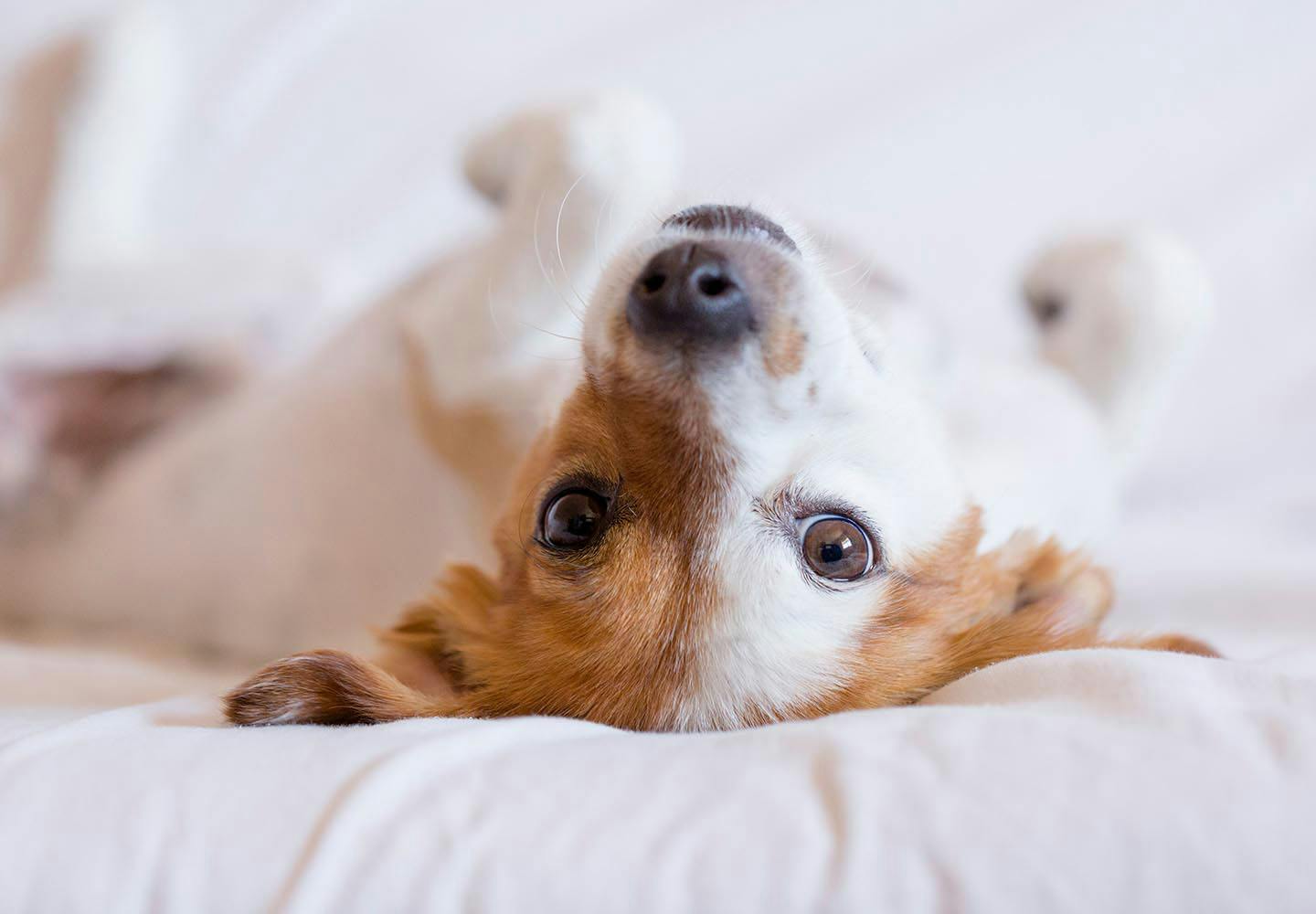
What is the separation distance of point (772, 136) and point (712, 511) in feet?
6.76

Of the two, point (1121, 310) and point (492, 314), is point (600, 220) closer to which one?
point (492, 314)

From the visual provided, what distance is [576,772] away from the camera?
110cm

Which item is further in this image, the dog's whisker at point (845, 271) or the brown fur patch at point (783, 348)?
the dog's whisker at point (845, 271)

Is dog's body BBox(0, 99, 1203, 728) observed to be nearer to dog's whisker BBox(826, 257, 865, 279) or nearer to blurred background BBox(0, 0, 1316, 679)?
dog's whisker BBox(826, 257, 865, 279)

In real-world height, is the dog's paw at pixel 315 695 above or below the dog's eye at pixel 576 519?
below

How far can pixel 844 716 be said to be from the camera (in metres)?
1.23

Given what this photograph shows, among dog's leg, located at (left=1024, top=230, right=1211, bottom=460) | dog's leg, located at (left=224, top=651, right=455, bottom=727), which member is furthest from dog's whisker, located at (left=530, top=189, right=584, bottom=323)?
dog's leg, located at (left=1024, top=230, right=1211, bottom=460)

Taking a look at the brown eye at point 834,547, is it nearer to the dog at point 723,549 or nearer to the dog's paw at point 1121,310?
the dog at point 723,549

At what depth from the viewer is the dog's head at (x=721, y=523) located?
1.36m

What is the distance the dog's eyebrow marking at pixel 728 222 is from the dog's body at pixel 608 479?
0.05 feet

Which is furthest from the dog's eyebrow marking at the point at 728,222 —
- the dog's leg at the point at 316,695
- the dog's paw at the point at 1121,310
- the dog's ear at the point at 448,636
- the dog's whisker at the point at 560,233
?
the dog's paw at the point at 1121,310

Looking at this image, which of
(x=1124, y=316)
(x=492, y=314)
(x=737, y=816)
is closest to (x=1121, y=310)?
(x=1124, y=316)

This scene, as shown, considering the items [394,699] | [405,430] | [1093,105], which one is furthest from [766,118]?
[394,699]

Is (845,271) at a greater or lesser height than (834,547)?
greater
